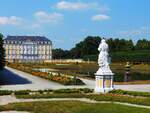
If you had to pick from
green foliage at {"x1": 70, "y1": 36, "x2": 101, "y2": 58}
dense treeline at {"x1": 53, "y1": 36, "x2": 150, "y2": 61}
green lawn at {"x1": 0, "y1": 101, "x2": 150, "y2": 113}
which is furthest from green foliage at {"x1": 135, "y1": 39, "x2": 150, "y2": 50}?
green lawn at {"x1": 0, "y1": 101, "x2": 150, "y2": 113}

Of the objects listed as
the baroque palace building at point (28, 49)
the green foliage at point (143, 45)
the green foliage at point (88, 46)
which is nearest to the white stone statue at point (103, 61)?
the green foliage at point (143, 45)

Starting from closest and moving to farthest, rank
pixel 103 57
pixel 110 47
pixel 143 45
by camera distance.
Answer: pixel 103 57
pixel 143 45
pixel 110 47

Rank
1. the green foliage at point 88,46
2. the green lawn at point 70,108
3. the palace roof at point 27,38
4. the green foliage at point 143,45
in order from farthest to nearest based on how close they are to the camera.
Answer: the palace roof at point 27,38, the green foliage at point 88,46, the green foliage at point 143,45, the green lawn at point 70,108

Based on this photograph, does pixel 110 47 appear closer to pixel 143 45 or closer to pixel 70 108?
pixel 143 45

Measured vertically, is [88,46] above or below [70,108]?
above

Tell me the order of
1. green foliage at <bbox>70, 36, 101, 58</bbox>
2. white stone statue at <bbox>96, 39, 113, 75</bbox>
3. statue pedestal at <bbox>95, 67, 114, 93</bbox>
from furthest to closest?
green foliage at <bbox>70, 36, 101, 58</bbox>
white stone statue at <bbox>96, 39, 113, 75</bbox>
statue pedestal at <bbox>95, 67, 114, 93</bbox>

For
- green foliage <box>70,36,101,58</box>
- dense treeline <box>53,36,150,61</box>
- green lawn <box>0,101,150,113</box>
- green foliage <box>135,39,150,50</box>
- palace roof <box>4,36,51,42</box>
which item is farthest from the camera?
palace roof <box>4,36,51,42</box>

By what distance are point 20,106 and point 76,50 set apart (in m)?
123

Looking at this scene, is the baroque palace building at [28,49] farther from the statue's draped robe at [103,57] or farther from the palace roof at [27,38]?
the statue's draped robe at [103,57]

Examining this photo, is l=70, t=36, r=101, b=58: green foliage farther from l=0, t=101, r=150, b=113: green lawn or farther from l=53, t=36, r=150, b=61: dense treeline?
l=0, t=101, r=150, b=113: green lawn

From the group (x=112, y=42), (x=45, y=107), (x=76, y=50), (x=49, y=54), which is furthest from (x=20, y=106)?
(x=49, y=54)

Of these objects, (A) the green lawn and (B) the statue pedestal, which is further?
(B) the statue pedestal

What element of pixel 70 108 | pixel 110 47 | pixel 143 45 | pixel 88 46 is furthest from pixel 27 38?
pixel 70 108

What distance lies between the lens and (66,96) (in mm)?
19531
